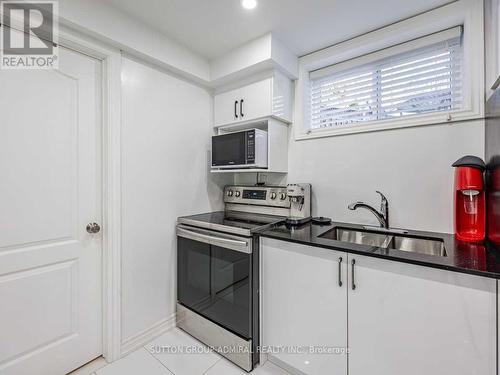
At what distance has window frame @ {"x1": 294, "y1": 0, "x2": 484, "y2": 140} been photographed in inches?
56.5

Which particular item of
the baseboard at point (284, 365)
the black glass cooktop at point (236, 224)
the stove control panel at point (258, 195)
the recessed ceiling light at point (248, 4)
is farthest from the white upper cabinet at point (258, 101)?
the baseboard at point (284, 365)

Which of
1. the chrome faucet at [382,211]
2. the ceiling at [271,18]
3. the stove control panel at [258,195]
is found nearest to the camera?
the ceiling at [271,18]

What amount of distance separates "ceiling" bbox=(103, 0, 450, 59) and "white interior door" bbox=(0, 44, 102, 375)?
561 millimetres

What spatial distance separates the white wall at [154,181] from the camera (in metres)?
1.72

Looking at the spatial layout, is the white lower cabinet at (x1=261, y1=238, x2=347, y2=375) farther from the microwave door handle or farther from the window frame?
the window frame

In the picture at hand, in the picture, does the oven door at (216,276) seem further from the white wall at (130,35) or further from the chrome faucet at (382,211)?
the white wall at (130,35)

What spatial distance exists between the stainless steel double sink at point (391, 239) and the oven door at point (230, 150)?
0.91 m

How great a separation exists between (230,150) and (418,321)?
1645 mm

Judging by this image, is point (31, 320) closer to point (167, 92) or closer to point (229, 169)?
point (229, 169)

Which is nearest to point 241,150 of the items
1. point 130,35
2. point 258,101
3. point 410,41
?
point 258,101

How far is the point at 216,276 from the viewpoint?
172 centimetres

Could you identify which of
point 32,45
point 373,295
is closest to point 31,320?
point 32,45

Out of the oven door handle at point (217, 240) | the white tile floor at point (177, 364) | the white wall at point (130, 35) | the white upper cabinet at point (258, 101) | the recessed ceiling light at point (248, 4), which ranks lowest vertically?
the white tile floor at point (177, 364)

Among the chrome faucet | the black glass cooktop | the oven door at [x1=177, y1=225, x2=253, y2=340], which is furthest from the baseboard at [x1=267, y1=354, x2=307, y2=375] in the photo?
the chrome faucet
